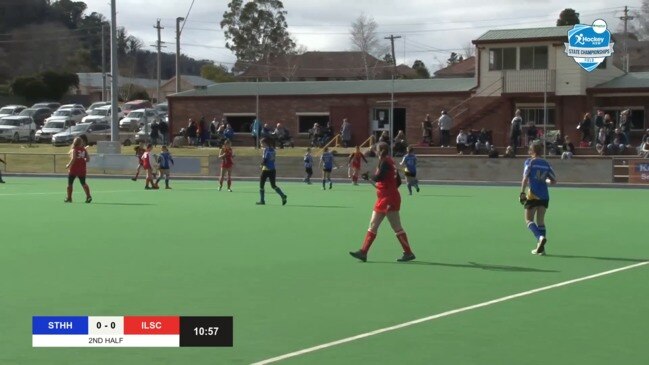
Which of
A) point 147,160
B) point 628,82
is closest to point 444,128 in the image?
point 628,82

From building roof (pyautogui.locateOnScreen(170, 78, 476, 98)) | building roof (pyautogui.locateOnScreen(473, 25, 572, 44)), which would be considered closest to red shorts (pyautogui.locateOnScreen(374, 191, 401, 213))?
building roof (pyautogui.locateOnScreen(473, 25, 572, 44))

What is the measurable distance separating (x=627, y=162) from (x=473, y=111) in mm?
12879

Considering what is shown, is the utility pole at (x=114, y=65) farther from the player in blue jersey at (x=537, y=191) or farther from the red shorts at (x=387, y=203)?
the red shorts at (x=387, y=203)

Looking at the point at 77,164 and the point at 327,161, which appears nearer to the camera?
the point at 77,164

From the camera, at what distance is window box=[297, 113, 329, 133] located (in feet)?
192

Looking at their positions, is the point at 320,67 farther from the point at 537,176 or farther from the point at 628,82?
the point at 537,176

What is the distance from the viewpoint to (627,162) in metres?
41.6

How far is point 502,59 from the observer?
53.6 m

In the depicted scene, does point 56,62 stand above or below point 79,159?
above

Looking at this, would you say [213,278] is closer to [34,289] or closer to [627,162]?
[34,289]

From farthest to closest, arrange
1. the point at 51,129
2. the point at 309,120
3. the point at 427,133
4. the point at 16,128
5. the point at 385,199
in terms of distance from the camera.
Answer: the point at 16,128 < the point at 51,129 < the point at 309,120 < the point at 427,133 < the point at 385,199

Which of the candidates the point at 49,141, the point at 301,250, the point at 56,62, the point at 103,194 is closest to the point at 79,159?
the point at 103,194

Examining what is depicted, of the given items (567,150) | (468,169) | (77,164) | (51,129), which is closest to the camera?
(77,164)

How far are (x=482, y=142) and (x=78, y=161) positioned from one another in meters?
24.0
